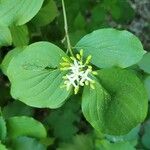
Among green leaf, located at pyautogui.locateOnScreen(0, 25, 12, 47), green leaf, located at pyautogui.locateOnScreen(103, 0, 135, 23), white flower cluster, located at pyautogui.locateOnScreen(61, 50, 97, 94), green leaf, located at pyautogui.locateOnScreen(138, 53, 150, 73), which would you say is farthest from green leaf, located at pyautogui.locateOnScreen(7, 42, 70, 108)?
green leaf, located at pyautogui.locateOnScreen(103, 0, 135, 23)

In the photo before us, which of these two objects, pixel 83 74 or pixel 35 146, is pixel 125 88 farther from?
pixel 35 146

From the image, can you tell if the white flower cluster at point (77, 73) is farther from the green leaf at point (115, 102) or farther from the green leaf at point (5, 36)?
the green leaf at point (5, 36)

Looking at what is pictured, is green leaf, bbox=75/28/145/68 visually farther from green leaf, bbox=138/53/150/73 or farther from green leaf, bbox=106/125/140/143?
green leaf, bbox=106/125/140/143

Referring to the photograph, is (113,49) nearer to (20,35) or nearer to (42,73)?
(42,73)

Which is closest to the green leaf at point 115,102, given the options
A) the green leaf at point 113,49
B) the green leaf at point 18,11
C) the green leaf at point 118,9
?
the green leaf at point 113,49

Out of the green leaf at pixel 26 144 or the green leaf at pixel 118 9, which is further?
the green leaf at pixel 118 9

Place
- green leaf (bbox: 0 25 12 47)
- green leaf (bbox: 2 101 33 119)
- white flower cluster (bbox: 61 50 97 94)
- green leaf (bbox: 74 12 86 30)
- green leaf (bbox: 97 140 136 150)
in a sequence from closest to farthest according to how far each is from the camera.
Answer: white flower cluster (bbox: 61 50 97 94) → green leaf (bbox: 0 25 12 47) → green leaf (bbox: 97 140 136 150) → green leaf (bbox: 2 101 33 119) → green leaf (bbox: 74 12 86 30)
